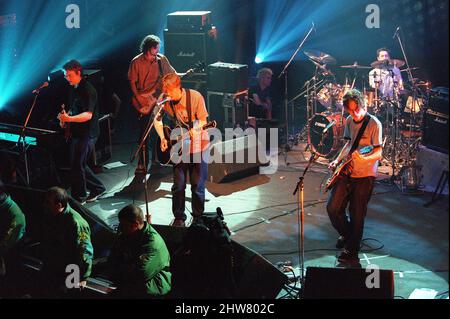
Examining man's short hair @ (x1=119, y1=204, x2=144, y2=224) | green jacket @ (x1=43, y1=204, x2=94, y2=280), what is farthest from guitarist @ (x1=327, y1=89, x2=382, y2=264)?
green jacket @ (x1=43, y1=204, x2=94, y2=280)

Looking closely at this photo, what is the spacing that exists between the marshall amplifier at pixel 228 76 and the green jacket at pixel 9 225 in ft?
16.4

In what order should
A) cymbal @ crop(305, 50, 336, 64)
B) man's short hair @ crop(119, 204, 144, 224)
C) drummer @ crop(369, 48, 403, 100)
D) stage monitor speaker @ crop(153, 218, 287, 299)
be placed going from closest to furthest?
man's short hair @ crop(119, 204, 144, 224) → stage monitor speaker @ crop(153, 218, 287, 299) → drummer @ crop(369, 48, 403, 100) → cymbal @ crop(305, 50, 336, 64)

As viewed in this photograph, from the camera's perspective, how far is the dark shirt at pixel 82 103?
9.52 m

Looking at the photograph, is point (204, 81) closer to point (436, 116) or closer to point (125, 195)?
point (125, 195)

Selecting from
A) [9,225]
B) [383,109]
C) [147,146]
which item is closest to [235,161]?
[147,146]

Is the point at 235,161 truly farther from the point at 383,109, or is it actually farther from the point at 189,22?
the point at 383,109

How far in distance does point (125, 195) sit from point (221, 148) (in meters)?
1.55

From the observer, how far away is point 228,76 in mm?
11664

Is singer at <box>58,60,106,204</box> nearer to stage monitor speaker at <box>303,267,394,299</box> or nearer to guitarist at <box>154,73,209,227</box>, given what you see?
guitarist at <box>154,73,209,227</box>

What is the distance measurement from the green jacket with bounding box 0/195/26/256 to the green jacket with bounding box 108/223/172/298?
1.32 metres

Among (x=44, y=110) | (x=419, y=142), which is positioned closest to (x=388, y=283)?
(x=419, y=142)

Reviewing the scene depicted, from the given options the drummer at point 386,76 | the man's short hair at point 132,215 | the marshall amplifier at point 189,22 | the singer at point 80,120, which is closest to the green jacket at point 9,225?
the man's short hair at point 132,215

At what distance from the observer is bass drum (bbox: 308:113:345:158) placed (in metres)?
11.9

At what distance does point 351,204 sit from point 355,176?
333mm
